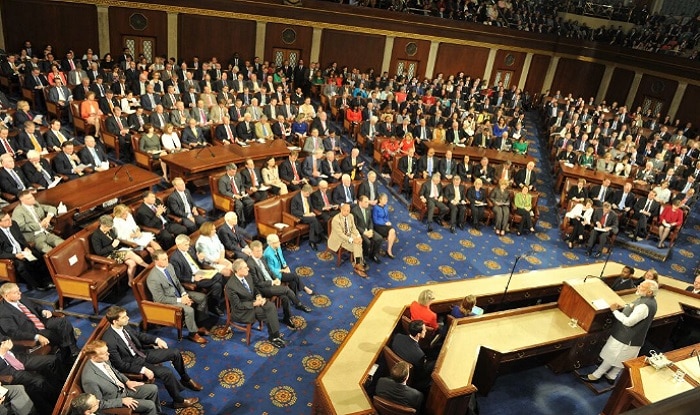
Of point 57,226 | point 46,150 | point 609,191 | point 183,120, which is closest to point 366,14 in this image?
point 183,120

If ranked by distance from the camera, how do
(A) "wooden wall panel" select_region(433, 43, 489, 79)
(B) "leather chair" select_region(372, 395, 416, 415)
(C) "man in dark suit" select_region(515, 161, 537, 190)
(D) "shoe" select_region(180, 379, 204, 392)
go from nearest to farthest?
(B) "leather chair" select_region(372, 395, 416, 415)
(D) "shoe" select_region(180, 379, 204, 392)
(C) "man in dark suit" select_region(515, 161, 537, 190)
(A) "wooden wall panel" select_region(433, 43, 489, 79)

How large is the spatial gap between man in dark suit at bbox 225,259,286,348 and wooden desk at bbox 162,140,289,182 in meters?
3.36

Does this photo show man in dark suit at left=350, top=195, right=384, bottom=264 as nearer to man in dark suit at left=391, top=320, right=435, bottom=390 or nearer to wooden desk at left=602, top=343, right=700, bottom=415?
man in dark suit at left=391, top=320, right=435, bottom=390

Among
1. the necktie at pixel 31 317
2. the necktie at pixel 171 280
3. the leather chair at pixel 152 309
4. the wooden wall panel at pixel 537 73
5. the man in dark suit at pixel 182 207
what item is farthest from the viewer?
the wooden wall panel at pixel 537 73

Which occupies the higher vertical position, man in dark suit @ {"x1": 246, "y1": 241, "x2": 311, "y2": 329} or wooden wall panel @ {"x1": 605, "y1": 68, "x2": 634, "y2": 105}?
wooden wall panel @ {"x1": 605, "y1": 68, "x2": 634, "y2": 105}

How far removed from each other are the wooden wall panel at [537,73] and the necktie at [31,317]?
22669mm

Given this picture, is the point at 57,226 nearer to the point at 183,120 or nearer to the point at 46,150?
the point at 46,150

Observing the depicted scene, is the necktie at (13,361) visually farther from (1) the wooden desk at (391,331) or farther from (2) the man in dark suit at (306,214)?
(2) the man in dark suit at (306,214)

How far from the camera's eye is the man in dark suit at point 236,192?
26.4 feet

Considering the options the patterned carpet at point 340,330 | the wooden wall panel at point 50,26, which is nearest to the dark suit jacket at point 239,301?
the patterned carpet at point 340,330

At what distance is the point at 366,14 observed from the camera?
59.7 ft

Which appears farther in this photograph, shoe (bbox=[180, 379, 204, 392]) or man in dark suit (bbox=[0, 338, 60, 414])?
shoe (bbox=[180, 379, 204, 392])

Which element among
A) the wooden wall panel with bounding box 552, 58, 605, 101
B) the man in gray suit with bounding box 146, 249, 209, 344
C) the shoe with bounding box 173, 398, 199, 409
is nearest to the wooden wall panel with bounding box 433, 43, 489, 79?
the wooden wall panel with bounding box 552, 58, 605, 101

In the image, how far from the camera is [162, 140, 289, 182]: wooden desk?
28.1ft
